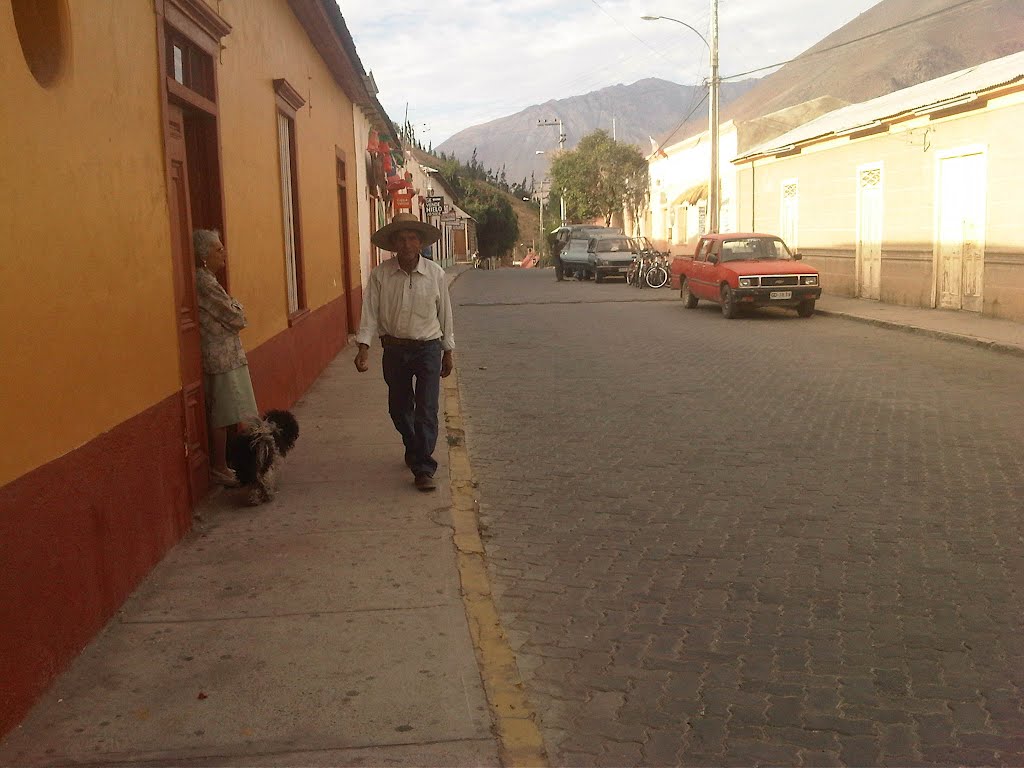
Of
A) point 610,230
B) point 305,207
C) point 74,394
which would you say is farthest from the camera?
point 610,230

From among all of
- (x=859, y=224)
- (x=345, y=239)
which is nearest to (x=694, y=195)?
(x=859, y=224)

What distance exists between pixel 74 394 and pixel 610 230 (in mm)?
39445

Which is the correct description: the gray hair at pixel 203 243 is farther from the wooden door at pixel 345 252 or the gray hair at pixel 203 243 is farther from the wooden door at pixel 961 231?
the wooden door at pixel 961 231

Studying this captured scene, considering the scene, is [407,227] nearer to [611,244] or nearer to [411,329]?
[411,329]

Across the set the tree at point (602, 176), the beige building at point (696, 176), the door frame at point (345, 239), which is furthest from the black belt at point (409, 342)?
the tree at point (602, 176)

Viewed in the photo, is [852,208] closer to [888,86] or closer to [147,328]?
[147,328]

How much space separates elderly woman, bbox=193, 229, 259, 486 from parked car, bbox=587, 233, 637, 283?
30.0 meters

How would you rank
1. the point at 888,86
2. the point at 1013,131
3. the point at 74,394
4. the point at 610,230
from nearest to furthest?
1. the point at 74,394
2. the point at 1013,131
3. the point at 610,230
4. the point at 888,86

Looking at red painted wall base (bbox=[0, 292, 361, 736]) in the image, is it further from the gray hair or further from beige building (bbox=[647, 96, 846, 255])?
beige building (bbox=[647, 96, 846, 255])

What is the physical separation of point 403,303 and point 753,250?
49.8 feet

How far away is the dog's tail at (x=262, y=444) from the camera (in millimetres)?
6422

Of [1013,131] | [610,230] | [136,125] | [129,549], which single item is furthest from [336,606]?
[610,230]

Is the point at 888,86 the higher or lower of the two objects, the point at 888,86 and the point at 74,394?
the higher

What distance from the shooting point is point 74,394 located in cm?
415
